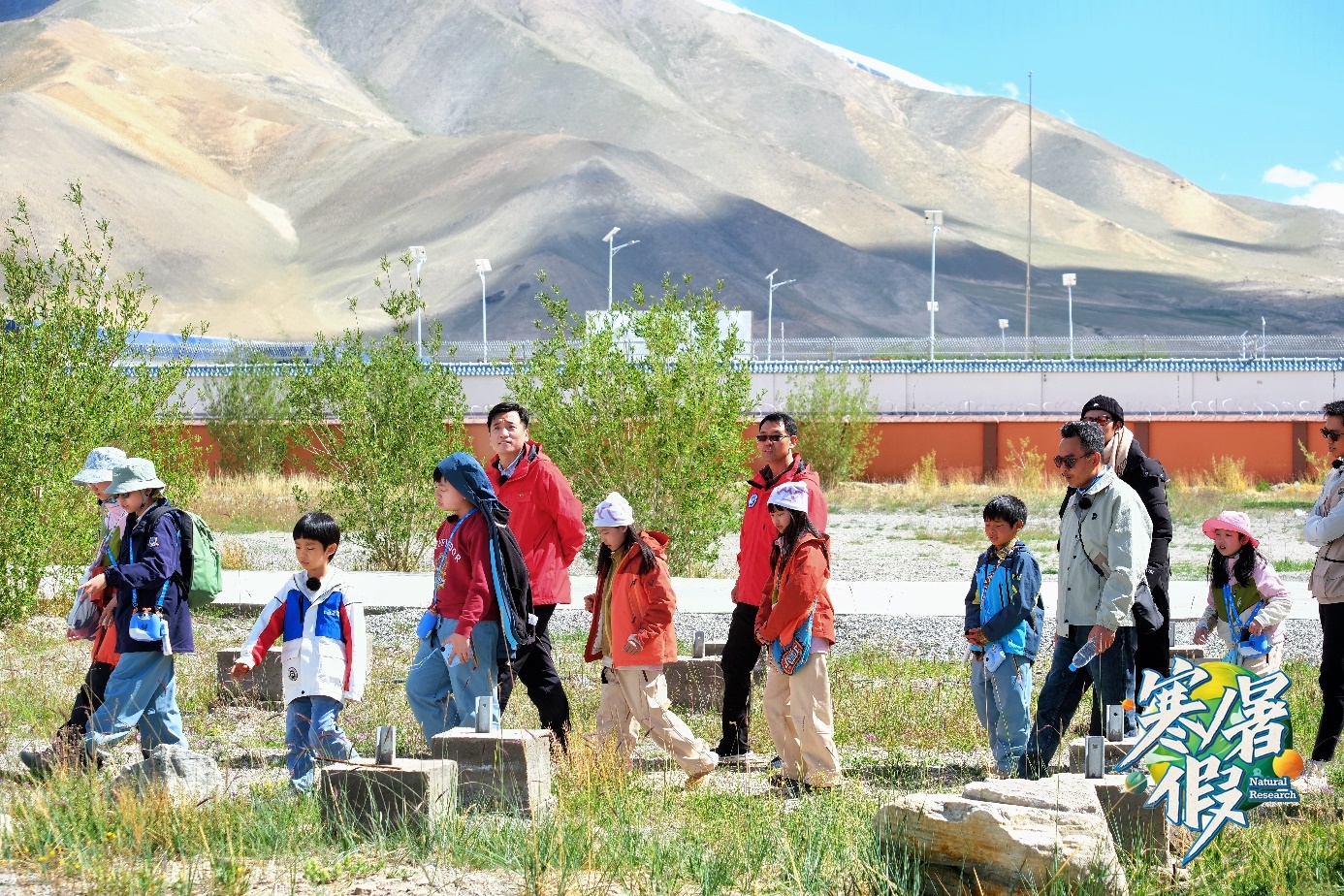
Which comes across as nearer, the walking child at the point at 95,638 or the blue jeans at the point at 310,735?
the blue jeans at the point at 310,735

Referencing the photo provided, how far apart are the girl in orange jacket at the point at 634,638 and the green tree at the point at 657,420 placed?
7519 millimetres

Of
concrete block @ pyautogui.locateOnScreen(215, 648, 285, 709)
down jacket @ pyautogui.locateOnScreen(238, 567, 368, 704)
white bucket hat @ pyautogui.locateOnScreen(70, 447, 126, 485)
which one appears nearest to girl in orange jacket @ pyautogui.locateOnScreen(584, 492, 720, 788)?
down jacket @ pyautogui.locateOnScreen(238, 567, 368, 704)

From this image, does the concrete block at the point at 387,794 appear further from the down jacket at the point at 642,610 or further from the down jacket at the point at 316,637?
the down jacket at the point at 642,610

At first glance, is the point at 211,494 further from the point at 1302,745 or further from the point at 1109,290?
the point at 1109,290

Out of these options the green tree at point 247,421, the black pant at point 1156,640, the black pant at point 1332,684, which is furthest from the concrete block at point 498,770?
the green tree at point 247,421

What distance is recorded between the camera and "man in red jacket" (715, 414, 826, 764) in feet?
23.1

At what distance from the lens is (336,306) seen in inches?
4306

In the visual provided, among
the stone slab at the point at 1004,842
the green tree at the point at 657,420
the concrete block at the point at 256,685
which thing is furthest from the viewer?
the green tree at the point at 657,420

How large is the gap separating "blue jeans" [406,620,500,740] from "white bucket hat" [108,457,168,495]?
1474 mm

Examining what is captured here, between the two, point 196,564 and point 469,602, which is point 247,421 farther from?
point 469,602

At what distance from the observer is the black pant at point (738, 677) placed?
705cm

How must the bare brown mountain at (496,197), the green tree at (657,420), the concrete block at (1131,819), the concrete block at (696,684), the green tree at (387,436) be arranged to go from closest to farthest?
the concrete block at (1131,819), the concrete block at (696,684), the green tree at (657,420), the green tree at (387,436), the bare brown mountain at (496,197)

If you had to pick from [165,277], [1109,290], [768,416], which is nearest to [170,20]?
[165,277]

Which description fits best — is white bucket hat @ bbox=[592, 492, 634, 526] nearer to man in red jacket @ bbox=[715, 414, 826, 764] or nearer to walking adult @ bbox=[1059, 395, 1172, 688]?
man in red jacket @ bbox=[715, 414, 826, 764]
